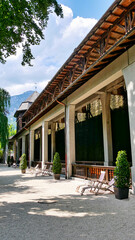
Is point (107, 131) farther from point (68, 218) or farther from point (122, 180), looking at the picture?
point (68, 218)

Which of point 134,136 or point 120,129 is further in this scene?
point 120,129

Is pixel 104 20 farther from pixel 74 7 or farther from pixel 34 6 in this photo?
pixel 34 6

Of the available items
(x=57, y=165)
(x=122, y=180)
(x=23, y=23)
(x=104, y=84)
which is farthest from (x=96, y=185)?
(x=23, y=23)

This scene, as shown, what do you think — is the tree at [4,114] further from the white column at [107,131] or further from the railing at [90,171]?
the railing at [90,171]

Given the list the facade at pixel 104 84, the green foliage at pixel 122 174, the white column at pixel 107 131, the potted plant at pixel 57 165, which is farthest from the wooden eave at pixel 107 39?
the potted plant at pixel 57 165

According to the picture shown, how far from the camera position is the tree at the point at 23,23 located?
18.3ft

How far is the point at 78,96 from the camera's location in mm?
11109

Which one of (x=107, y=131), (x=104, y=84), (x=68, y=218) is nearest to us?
(x=68, y=218)

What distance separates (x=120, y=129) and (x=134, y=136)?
549 cm

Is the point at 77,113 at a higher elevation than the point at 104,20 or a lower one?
lower

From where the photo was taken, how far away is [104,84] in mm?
9023

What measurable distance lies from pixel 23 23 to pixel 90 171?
7.39m

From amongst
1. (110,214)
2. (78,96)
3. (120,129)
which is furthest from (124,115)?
(110,214)

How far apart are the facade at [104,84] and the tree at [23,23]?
1.63 meters
